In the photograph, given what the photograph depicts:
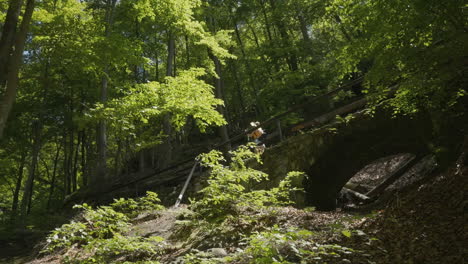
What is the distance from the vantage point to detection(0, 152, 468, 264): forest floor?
372 cm

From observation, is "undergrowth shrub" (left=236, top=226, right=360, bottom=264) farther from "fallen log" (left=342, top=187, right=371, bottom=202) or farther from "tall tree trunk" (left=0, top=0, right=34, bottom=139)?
→ "fallen log" (left=342, top=187, right=371, bottom=202)

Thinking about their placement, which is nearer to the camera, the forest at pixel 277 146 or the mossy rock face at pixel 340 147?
the forest at pixel 277 146

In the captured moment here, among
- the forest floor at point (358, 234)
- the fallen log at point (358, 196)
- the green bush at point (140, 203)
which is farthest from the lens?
the fallen log at point (358, 196)

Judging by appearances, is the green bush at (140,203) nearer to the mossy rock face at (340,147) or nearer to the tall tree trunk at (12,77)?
the tall tree trunk at (12,77)

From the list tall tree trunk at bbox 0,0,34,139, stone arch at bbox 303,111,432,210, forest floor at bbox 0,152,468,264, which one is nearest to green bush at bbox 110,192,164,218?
forest floor at bbox 0,152,468,264

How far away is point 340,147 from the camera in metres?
9.37

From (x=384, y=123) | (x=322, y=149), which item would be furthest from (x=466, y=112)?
(x=322, y=149)

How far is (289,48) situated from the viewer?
17234 millimetres

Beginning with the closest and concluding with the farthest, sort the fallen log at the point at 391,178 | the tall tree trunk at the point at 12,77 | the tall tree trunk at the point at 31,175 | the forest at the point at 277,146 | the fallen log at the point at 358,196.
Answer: the forest at the point at 277,146 < the tall tree trunk at the point at 12,77 < the fallen log at the point at 391,178 < the fallen log at the point at 358,196 < the tall tree trunk at the point at 31,175

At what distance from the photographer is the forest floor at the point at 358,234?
12.2 ft

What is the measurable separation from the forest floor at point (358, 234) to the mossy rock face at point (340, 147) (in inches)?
116

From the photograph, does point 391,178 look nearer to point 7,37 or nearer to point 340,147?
point 340,147

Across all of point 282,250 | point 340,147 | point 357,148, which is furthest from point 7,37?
point 357,148

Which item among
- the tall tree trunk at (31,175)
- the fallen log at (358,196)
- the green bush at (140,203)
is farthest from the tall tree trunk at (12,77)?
the fallen log at (358,196)
